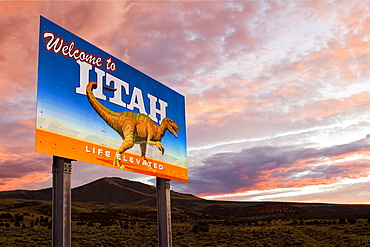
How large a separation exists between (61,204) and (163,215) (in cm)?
679

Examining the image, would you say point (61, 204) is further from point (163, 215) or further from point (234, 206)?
point (234, 206)

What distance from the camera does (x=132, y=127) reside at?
15.4 meters

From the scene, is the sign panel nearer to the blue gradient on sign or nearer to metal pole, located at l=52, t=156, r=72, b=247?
the blue gradient on sign

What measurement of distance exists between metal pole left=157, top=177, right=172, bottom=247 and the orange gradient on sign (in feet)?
1.46

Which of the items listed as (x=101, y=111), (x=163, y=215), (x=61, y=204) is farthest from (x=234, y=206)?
(x=61, y=204)

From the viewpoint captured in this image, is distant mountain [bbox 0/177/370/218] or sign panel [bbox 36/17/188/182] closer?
sign panel [bbox 36/17/188/182]

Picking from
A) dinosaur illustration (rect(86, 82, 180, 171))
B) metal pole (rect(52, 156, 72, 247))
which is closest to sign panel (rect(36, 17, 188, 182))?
dinosaur illustration (rect(86, 82, 180, 171))

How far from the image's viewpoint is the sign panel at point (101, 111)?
1154 centimetres

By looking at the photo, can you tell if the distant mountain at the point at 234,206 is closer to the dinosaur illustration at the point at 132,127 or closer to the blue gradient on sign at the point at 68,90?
the dinosaur illustration at the point at 132,127

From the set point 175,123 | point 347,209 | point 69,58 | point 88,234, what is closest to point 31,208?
point 88,234

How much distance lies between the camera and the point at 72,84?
12477mm

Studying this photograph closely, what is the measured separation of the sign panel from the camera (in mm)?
11539

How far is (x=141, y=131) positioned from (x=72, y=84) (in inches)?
165

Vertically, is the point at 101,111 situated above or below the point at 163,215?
above
